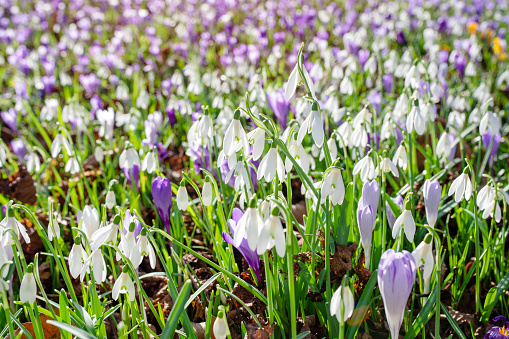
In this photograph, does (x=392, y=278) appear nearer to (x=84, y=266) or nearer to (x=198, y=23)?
Result: (x=84, y=266)

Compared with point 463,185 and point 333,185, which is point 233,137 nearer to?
point 333,185

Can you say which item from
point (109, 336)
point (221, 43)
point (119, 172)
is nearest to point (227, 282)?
point (109, 336)

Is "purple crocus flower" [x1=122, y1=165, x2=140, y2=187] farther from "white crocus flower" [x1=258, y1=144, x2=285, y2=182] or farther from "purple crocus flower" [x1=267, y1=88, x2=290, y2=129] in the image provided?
"white crocus flower" [x1=258, y1=144, x2=285, y2=182]

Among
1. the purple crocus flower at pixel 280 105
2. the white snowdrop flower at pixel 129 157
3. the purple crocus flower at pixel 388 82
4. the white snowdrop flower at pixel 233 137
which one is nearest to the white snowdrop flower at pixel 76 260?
the white snowdrop flower at pixel 233 137

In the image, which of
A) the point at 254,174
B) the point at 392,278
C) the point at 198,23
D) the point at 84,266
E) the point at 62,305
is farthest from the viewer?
the point at 198,23

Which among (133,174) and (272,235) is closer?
(272,235)

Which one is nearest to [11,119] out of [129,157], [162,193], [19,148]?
[19,148]
